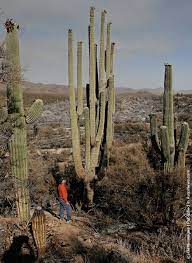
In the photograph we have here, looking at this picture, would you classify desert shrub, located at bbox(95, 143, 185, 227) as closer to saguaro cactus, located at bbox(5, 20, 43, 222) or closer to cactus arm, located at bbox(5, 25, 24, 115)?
saguaro cactus, located at bbox(5, 20, 43, 222)

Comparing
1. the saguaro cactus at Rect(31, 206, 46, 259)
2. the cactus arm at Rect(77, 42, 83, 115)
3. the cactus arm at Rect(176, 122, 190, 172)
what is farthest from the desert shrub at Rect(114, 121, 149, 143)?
the saguaro cactus at Rect(31, 206, 46, 259)

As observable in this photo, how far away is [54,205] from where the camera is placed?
1157cm

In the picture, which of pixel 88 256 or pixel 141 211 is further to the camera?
pixel 141 211

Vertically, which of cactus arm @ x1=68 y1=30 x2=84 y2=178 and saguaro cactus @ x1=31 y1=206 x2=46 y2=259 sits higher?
cactus arm @ x1=68 y1=30 x2=84 y2=178

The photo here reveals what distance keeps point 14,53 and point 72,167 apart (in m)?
5.79

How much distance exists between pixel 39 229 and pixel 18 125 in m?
2.37

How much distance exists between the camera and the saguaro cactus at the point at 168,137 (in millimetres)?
10504

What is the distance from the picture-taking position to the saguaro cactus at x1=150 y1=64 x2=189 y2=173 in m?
10.5

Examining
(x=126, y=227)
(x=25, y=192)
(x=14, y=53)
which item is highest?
(x=14, y=53)

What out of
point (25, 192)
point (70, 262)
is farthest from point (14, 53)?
point (70, 262)

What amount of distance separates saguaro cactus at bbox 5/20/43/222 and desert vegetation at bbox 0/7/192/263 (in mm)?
21

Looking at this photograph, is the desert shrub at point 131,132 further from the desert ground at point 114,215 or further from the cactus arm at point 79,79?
the cactus arm at point 79,79

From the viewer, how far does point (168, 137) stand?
10531 mm

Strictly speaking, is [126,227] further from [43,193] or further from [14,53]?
[14,53]
